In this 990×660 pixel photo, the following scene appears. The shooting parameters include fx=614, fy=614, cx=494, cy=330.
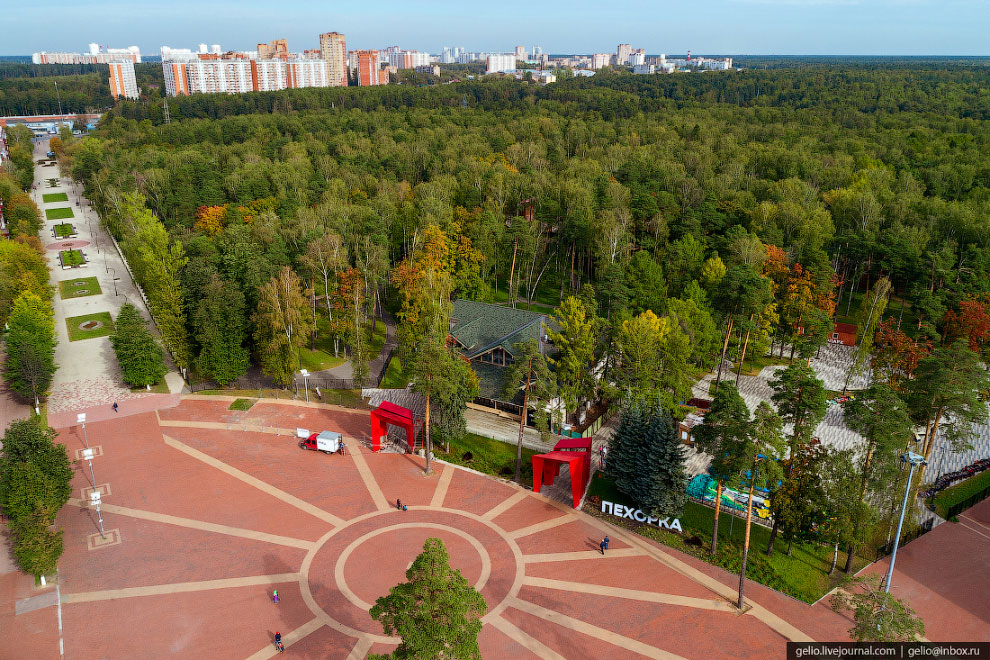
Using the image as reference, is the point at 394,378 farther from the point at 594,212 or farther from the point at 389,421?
the point at 594,212

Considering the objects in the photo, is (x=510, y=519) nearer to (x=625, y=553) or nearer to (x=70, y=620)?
(x=625, y=553)

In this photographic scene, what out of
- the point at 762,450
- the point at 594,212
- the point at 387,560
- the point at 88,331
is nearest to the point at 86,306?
the point at 88,331

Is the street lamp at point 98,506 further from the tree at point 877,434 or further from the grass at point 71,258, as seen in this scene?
the grass at point 71,258

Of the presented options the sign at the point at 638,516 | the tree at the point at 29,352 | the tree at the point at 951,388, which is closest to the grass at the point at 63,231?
the tree at the point at 29,352

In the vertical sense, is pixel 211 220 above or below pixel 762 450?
above

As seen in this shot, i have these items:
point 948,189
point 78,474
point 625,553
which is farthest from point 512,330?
point 948,189
